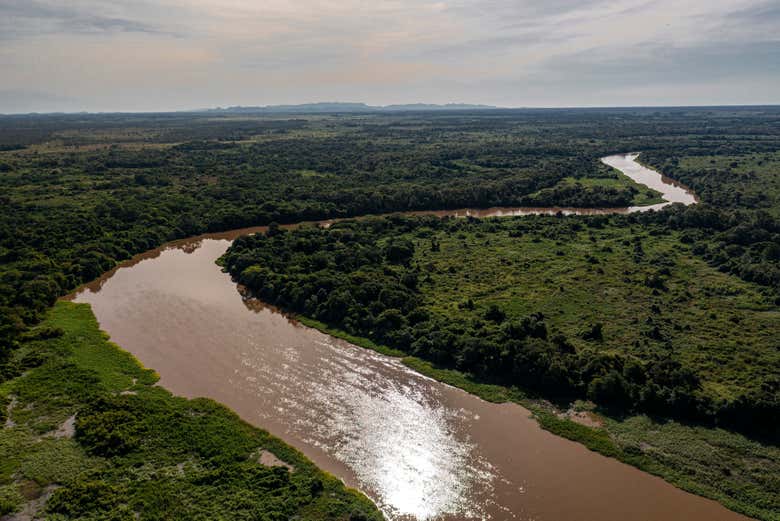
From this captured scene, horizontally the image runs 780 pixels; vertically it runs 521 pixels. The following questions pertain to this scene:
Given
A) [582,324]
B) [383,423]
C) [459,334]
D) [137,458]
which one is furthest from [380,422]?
[582,324]

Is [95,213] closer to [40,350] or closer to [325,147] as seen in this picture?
[40,350]

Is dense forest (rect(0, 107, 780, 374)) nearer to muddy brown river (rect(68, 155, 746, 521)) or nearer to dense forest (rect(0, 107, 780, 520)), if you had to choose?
dense forest (rect(0, 107, 780, 520))

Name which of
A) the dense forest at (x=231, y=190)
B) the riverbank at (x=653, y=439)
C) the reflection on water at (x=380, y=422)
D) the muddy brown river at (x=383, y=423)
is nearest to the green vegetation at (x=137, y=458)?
the muddy brown river at (x=383, y=423)

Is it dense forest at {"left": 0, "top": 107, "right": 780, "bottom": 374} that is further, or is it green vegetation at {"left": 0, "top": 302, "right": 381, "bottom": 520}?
dense forest at {"left": 0, "top": 107, "right": 780, "bottom": 374}

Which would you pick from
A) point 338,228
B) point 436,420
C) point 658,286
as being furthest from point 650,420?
point 338,228

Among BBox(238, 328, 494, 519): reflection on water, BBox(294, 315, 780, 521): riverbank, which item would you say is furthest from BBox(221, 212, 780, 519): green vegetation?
BBox(238, 328, 494, 519): reflection on water

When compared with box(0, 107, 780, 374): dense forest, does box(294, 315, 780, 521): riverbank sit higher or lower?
lower

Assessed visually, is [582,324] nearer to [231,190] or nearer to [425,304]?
[425,304]

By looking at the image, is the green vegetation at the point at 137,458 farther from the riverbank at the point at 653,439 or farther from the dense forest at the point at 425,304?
the riverbank at the point at 653,439
